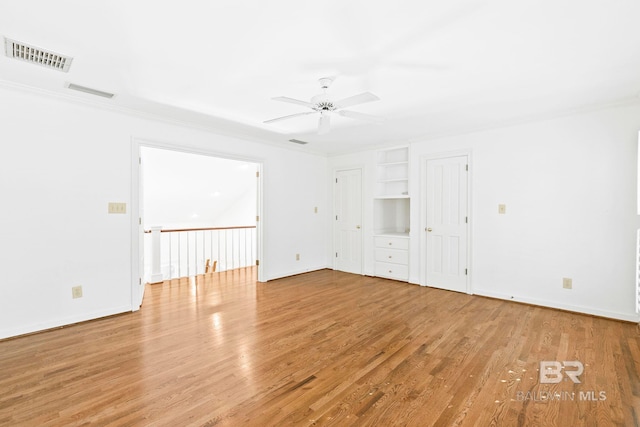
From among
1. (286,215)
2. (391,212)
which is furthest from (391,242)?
(286,215)

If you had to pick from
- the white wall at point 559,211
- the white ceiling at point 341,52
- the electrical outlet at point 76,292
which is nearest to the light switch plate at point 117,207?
the electrical outlet at point 76,292

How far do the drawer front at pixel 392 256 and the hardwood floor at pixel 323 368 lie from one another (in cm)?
133

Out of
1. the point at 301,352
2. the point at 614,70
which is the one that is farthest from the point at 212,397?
the point at 614,70

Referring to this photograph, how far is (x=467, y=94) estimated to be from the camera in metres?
3.05

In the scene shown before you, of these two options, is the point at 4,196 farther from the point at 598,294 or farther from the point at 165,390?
the point at 598,294

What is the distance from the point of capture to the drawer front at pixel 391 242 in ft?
16.6

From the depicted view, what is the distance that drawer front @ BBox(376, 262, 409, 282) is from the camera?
16.6ft

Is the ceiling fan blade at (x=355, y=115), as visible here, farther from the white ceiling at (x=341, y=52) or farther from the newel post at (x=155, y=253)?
the newel post at (x=155, y=253)

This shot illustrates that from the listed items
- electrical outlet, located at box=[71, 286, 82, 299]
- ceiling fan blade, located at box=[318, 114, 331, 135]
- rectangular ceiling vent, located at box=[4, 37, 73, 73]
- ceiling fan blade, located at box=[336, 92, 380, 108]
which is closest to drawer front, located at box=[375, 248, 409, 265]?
ceiling fan blade, located at box=[318, 114, 331, 135]

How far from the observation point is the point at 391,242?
5.25m

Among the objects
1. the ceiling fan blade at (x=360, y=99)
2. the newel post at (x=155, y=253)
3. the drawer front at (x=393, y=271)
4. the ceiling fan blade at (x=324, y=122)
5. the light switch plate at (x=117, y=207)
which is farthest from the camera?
the drawer front at (x=393, y=271)

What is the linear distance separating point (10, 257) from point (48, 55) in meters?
1.94

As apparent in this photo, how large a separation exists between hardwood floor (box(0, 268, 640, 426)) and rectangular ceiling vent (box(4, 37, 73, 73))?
7.98ft

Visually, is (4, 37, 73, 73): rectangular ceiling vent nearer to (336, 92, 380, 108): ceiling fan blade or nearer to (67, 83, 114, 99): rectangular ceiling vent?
(67, 83, 114, 99): rectangular ceiling vent
